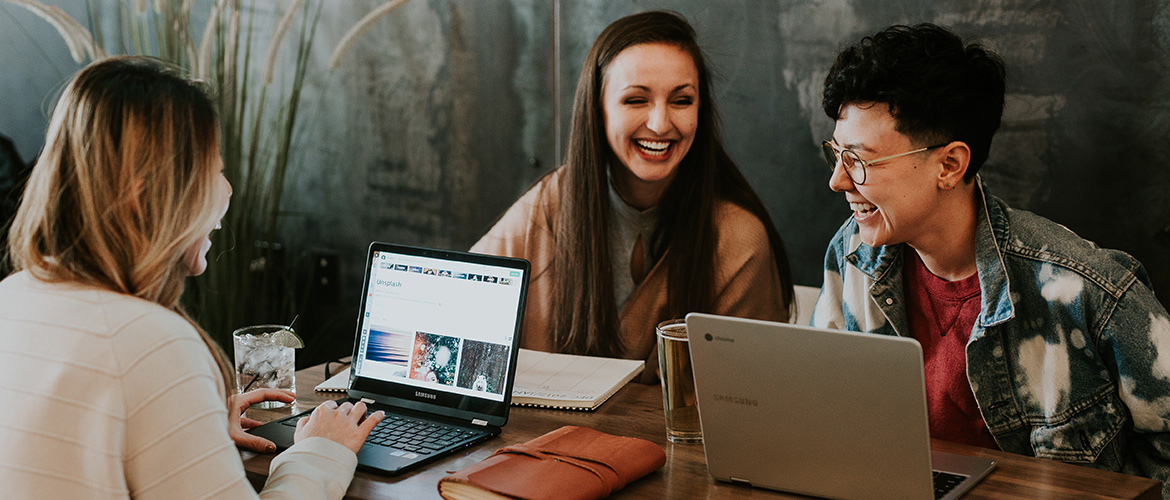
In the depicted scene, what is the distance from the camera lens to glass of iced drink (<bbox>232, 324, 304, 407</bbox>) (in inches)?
63.6

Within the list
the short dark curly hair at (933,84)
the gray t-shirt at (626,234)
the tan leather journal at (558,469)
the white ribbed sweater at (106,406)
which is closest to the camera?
the white ribbed sweater at (106,406)

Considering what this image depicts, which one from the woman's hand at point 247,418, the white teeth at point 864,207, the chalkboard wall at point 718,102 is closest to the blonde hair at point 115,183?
the woman's hand at point 247,418

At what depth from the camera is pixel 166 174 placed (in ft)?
3.59

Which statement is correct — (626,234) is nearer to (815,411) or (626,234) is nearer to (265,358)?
(265,358)

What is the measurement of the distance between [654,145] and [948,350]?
30.9 inches

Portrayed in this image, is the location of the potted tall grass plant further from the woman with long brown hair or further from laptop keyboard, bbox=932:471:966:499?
laptop keyboard, bbox=932:471:966:499

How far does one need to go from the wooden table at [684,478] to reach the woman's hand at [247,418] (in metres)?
0.02

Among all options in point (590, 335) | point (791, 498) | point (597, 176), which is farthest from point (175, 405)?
point (597, 176)

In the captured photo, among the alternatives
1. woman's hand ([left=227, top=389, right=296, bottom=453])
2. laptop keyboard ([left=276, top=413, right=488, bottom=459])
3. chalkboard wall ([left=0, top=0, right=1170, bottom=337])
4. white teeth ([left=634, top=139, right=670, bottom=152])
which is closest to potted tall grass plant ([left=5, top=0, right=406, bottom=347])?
chalkboard wall ([left=0, top=0, right=1170, bottom=337])

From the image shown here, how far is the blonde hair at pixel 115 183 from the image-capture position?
3.52ft

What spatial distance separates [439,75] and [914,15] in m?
1.45

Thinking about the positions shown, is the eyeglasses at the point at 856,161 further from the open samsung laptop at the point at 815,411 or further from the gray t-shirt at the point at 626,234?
the gray t-shirt at the point at 626,234

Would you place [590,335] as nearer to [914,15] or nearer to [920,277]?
[920,277]

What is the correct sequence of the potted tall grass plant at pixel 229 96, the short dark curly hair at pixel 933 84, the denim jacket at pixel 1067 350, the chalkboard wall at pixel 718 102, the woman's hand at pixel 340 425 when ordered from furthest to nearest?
the potted tall grass plant at pixel 229 96 < the chalkboard wall at pixel 718 102 < the short dark curly hair at pixel 933 84 < the denim jacket at pixel 1067 350 < the woman's hand at pixel 340 425
